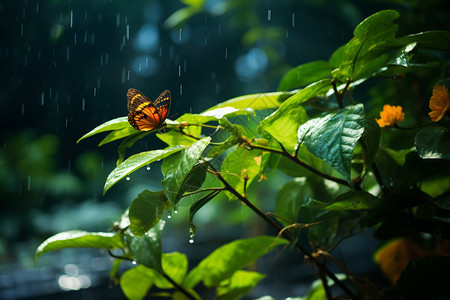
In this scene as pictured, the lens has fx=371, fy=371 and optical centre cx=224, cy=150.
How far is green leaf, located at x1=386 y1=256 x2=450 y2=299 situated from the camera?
0.98 ft

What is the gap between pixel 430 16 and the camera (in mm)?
725

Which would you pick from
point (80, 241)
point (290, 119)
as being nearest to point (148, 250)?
point (80, 241)

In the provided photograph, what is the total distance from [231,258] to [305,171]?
0.40ft

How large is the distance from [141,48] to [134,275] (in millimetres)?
2012

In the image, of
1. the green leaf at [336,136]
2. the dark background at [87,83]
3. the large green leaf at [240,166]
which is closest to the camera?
the green leaf at [336,136]

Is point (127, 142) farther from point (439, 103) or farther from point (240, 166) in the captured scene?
point (439, 103)

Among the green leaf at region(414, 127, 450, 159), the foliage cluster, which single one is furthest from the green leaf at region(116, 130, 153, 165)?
the green leaf at region(414, 127, 450, 159)

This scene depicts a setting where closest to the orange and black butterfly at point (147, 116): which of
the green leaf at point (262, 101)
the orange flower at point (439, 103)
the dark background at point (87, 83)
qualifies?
the green leaf at point (262, 101)

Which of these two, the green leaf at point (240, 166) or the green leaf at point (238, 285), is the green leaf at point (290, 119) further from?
the green leaf at point (238, 285)

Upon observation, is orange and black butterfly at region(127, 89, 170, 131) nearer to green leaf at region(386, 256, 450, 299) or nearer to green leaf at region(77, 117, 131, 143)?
green leaf at region(77, 117, 131, 143)

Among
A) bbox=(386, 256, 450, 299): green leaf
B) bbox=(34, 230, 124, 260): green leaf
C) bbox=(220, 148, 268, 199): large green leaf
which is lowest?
bbox=(386, 256, 450, 299): green leaf

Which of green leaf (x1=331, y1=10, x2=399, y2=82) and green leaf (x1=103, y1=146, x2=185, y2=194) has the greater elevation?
green leaf (x1=331, y1=10, x2=399, y2=82)

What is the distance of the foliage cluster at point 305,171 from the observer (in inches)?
10.1

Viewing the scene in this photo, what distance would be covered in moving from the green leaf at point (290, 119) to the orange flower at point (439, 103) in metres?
0.08
